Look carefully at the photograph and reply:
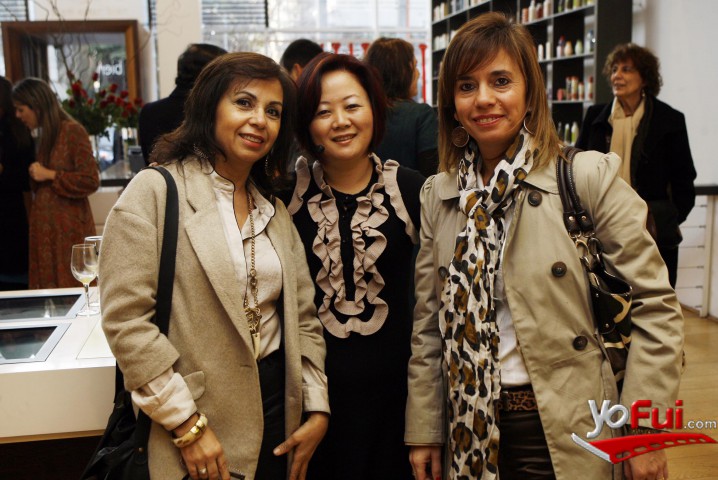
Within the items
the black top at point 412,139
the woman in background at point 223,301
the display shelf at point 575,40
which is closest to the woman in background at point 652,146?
the display shelf at point 575,40

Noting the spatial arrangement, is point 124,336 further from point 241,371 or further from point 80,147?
point 80,147

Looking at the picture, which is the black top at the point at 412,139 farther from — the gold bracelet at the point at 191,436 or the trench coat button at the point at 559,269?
the gold bracelet at the point at 191,436

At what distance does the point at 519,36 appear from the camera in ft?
5.48

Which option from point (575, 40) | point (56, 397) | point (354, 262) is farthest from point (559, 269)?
point (575, 40)

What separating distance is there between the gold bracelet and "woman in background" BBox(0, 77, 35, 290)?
3.26 meters

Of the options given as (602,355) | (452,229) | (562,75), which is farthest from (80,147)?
→ (562,75)

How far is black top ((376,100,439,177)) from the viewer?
3.09 m

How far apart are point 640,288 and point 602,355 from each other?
179 mm

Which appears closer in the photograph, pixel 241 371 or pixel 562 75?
pixel 241 371

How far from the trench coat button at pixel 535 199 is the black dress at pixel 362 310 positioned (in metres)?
0.53

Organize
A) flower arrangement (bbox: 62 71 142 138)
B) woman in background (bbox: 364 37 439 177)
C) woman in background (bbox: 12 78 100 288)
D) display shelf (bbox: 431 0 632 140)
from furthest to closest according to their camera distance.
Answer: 1. display shelf (bbox: 431 0 632 140)
2. flower arrangement (bbox: 62 71 142 138)
3. woman in background (bbox: 12 78 100 288)
4. woman in background (bbox: 364 37 439 177)

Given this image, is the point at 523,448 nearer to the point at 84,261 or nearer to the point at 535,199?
the point at 535,199

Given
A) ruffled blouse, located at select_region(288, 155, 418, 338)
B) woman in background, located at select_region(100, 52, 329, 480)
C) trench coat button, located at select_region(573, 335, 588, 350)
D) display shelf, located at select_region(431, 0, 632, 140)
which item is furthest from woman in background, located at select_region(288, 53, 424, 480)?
display shelf, located at select_region(431, 0, 632, 140)

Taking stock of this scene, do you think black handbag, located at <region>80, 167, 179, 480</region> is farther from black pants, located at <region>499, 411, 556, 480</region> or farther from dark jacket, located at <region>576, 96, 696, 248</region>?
dark jacket, located at <region>576, 96, 696, 248</region>
